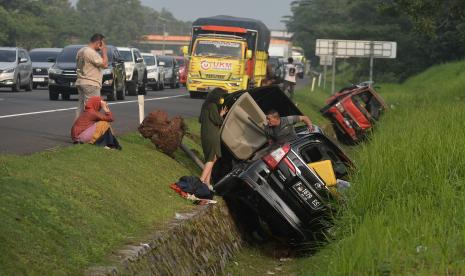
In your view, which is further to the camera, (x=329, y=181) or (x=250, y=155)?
(x=250, y=155)

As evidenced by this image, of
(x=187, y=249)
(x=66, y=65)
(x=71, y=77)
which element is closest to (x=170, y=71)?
(x=66, y=65)

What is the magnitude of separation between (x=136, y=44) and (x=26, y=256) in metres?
173

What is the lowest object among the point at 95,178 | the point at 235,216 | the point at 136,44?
the point at 136,44

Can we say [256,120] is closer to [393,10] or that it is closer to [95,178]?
[95,178]

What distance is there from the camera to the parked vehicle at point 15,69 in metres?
37.3

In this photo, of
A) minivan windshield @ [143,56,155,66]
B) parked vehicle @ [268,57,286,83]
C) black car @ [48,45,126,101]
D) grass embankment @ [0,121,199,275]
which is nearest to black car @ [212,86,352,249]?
grass embankment @ [0,121,199,275]

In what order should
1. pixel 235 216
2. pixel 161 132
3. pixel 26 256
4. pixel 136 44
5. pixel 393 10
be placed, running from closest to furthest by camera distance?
1. pixel 26 256
2. pixel 235 216
3. pixel 161 132
4. pixel 393 10
5. pixel 136 44

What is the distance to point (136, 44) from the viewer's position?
180m

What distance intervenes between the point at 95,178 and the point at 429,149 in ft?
12.8

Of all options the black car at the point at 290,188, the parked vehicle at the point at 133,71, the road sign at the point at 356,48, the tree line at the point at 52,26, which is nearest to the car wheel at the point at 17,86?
the parked vehicle at the point at 133,71

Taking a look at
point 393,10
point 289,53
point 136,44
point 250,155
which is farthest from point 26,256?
point 136,44

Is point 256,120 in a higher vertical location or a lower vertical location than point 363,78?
higher

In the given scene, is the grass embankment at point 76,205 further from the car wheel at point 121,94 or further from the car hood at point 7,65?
the car hood at point 7,65

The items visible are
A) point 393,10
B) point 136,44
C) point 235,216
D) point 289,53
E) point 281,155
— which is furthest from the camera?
point 136,44
